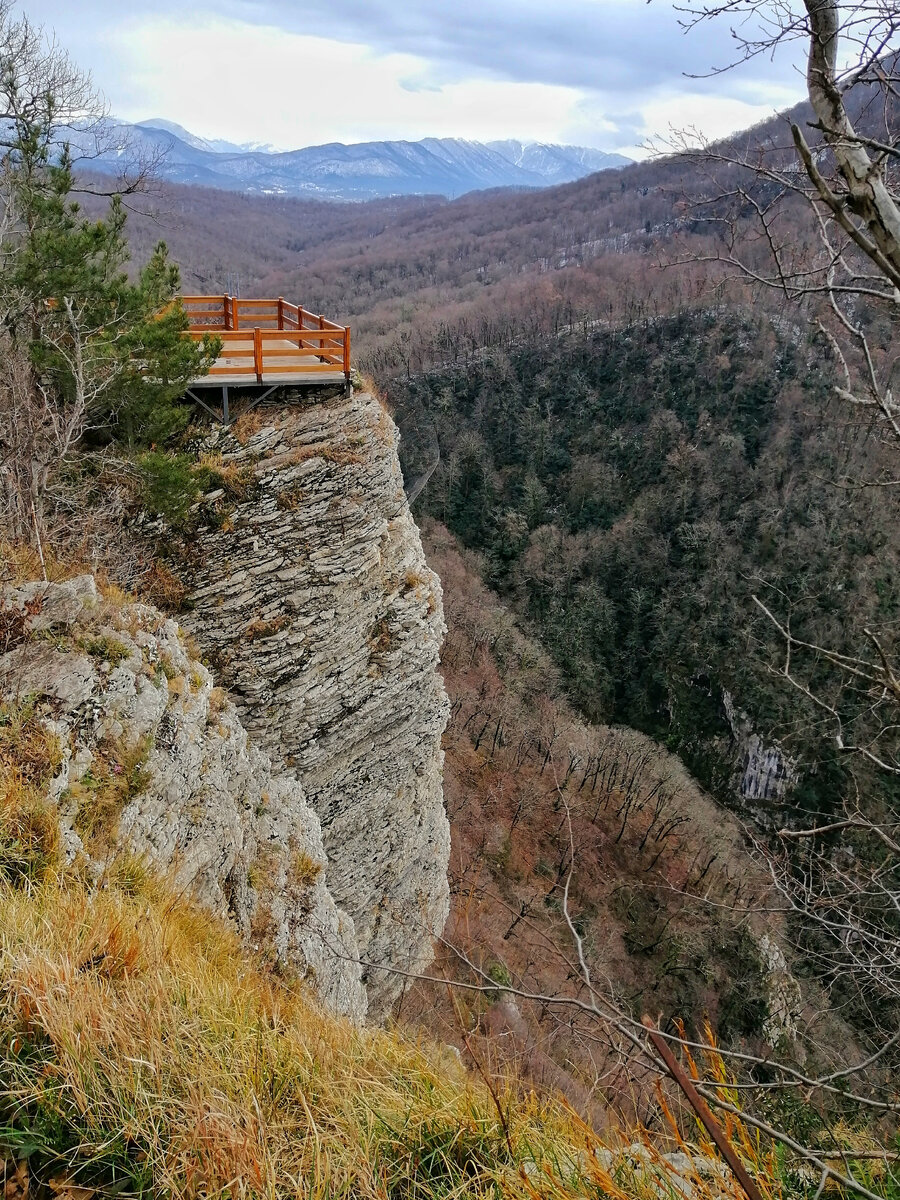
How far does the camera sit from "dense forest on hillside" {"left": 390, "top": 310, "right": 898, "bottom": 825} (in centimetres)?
5053

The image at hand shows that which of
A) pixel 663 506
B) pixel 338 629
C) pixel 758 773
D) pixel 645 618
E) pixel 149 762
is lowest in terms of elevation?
pixel 758 773

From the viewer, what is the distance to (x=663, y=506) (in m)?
63.8

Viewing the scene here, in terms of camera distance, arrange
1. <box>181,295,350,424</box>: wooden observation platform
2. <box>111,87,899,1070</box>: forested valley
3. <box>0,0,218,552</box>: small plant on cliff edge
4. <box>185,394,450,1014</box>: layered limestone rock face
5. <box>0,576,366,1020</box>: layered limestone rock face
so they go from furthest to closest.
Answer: <box>111,87,899,1070</box>: forested valley, <box>181,295,350,424</box>: wooden observation platform, <box>185,394,450,1014</box>: layered limestone rock face, <box>0,0,218,552</box>: small plant on cliff edge, <box>0,576,366,1020</box>: layered limestone rock face

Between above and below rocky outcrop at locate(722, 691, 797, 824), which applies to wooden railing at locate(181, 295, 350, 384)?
above

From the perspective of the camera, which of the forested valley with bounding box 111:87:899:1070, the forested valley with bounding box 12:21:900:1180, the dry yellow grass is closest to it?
the dry yellow grass

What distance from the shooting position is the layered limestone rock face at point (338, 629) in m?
9.90

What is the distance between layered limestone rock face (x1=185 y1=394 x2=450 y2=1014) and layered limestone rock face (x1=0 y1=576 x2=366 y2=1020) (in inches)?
82.8

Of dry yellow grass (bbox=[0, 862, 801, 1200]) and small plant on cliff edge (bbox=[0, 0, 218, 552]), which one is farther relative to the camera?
small plant on cliff edge (bbox=[0, 0, 218, 552])

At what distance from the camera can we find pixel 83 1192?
2201mm

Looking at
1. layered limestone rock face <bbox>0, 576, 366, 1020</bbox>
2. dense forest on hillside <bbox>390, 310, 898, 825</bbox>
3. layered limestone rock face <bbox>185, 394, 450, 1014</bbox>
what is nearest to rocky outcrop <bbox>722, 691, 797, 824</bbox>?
dense forest on hillside <bbox>390, 310, 898, 825</bbox>

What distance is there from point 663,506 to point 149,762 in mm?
63737

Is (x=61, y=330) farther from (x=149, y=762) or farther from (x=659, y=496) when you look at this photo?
(x=659, y=496)

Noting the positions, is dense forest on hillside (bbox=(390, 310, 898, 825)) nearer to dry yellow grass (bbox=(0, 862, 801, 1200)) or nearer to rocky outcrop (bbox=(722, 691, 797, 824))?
rocky outcrop (bbox=(722, 691, 797, 824))

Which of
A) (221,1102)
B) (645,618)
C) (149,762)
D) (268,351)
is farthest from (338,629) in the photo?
(645,618)
